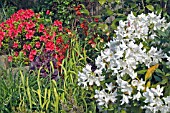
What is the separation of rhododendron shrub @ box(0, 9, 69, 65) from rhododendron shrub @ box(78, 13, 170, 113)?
2.37 meters

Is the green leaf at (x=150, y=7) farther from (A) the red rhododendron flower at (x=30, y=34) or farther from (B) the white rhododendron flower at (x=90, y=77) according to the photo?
(B) the white rhododendron flower at (x=90, y=77)

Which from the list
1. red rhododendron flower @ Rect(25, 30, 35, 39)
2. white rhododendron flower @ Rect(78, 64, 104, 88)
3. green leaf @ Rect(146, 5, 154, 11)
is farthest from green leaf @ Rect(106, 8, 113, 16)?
white rhododendron flower @ Rect(78, 64, 104, 88)

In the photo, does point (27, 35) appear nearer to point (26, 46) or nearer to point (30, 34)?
point (30, 34)

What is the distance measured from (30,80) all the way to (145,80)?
1750 millimetres

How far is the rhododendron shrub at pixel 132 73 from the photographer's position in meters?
3.14

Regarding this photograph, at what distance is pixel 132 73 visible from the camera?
10.4 feet

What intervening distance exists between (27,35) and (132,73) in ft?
10.2

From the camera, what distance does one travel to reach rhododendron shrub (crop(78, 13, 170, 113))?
3.14 meters

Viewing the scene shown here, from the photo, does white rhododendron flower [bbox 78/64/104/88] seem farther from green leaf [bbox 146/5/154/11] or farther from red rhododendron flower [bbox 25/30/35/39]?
red rhododendron flower [bbox 25/30/35/39]

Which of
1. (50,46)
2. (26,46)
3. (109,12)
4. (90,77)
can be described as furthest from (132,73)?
(26,46)

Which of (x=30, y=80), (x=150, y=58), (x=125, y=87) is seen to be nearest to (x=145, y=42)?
(x=150, y=58)

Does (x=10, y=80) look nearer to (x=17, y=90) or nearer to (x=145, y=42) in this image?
(x=17, y=90)

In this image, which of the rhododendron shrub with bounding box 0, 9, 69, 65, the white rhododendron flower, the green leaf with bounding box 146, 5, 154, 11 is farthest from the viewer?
the rhododendron shrub with bounding box 0, 9, 69, 65

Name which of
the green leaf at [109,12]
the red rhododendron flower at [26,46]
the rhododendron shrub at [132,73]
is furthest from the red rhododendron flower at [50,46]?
the rhododendron shrub at [132,73]
